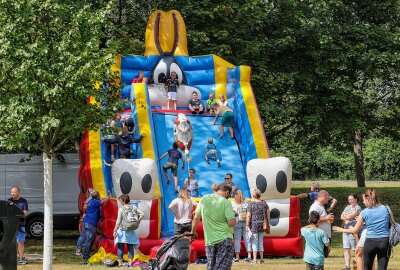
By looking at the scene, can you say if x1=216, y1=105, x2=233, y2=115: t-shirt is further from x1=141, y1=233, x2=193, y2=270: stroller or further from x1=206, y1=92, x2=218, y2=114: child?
x1=141, y1=233, x2=193, y2=270: stroller

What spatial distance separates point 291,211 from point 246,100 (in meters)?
4.13

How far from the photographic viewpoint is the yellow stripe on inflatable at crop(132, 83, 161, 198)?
805 inches

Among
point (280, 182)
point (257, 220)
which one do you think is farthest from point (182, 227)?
point (280, 182)

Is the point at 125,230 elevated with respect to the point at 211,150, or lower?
lower

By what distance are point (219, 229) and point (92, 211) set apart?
693 cm

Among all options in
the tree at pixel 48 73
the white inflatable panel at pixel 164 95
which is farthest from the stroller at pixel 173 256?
the white inflatable panel at pixel 164 95

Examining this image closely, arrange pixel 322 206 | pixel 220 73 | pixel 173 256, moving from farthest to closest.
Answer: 1. pixel 220 73
2. pixel 322 206
3. pixel 173 256

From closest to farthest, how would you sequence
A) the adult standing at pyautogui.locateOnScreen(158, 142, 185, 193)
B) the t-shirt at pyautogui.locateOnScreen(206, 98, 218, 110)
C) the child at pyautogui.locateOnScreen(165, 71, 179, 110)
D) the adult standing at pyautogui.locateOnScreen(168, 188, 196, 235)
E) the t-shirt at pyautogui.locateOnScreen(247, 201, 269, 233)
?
the adult standing at pyautogui.locateOnScreen(168, 188, 196, 235), the t-shirt at pyautogui.locateOnScreen(247, 201, 269, 233), the adult standing at pyautogui.locateOnScreen(158, 142, 185, 193), the t-shirt at pyautogui.locateOnScreen(206, 98, 218, 110), the child at pyautogui.locateOnScreen(165, 71, 179, 110)

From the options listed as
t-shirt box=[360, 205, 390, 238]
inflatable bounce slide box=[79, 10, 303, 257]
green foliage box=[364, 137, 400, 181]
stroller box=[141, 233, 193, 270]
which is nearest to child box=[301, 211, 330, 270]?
t-shirt box=[360, 205, 390, 238]

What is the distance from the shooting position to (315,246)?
11.9 m

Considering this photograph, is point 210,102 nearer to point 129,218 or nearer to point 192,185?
point 192,185

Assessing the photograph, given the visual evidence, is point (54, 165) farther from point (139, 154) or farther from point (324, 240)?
point (324, 240)

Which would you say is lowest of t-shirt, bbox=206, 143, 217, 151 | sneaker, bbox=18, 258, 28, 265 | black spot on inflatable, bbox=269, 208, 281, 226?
sneaker, bbox=18, 258, 28, 265

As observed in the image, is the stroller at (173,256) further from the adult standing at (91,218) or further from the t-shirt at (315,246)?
the adult standing at (91,218)
